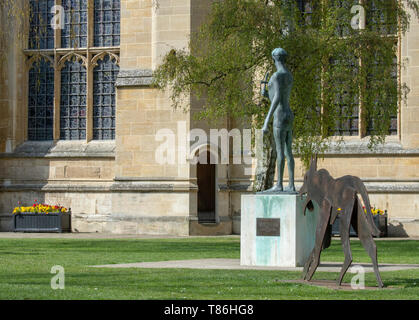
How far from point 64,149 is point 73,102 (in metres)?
1.80

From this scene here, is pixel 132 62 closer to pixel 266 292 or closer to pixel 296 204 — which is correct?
pixel 296 204

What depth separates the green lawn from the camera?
10.8 meters

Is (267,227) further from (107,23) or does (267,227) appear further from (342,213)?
(107,23)

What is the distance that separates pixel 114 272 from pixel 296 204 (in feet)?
11.3

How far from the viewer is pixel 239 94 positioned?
75.0 feet

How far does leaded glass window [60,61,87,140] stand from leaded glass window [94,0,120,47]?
48.0 inches

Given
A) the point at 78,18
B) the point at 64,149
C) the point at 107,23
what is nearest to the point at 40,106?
the point at 64,149

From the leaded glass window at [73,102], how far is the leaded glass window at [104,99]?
0.44m

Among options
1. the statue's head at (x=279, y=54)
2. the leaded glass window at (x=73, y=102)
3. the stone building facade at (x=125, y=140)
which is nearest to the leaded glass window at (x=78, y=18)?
the stone building facade at (x=125, y=140)

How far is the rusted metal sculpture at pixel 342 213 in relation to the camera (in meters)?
12.1

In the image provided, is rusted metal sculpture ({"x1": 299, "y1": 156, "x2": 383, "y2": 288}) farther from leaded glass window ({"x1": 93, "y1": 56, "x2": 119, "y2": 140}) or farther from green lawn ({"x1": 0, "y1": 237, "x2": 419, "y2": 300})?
leaded glass window ({"x1": 93, "y1": 56, "x2": 119, "y2": 140})

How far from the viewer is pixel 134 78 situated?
95.5 feet

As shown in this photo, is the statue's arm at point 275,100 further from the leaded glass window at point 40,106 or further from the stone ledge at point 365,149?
the leaded glass window at point 40,106

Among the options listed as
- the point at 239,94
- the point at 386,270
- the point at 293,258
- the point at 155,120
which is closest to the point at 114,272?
the point at 293,258
